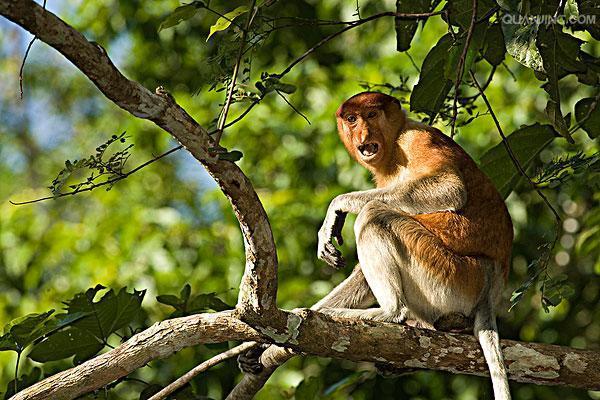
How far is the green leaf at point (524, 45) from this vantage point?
2441 millimetres

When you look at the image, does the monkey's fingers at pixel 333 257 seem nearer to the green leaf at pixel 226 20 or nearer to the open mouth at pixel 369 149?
the open mouth at pixel 369 149

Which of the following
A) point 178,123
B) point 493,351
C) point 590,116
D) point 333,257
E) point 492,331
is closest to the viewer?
point 178,123

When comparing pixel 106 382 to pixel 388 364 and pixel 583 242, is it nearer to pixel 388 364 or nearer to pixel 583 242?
pixel 388 364

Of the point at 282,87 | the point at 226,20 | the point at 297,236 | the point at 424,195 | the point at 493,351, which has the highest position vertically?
the point at 297,236

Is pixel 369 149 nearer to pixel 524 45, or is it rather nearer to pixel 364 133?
pixel 364 133

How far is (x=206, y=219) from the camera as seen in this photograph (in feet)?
20.5

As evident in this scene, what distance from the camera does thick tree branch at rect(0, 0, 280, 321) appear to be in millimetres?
1877

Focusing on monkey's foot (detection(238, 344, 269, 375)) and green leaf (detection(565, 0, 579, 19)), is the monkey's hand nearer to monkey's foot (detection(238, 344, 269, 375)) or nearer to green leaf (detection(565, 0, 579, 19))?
monkey's foot (detection(238, 344, 269, 375))

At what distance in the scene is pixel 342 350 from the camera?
282 cm

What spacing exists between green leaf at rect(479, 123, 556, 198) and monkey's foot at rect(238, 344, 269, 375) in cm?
114

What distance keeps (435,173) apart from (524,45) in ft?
3.61

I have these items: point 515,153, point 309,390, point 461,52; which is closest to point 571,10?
point 461,52

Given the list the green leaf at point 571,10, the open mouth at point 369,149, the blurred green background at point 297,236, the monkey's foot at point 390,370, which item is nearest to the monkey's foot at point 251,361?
the monkey's foot at point 390,370

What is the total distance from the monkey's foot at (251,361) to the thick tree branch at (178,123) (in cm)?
62
